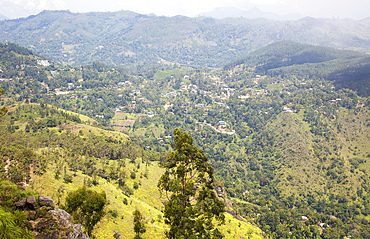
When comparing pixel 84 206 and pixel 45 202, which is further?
pixel 84 206

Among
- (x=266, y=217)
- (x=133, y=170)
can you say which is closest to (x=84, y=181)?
(x=133, y=170)

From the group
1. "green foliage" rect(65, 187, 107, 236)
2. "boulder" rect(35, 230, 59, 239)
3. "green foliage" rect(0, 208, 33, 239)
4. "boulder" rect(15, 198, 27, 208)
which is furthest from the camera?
"green foliage" rect(65, 187, 107, 236)

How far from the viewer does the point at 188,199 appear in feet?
65.1

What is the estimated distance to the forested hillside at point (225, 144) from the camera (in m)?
53.0

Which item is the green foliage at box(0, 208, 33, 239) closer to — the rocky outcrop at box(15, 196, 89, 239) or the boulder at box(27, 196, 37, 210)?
the rocky outcrop at box(15, 196, 89, 239)

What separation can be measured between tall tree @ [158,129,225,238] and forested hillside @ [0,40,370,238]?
747 inches

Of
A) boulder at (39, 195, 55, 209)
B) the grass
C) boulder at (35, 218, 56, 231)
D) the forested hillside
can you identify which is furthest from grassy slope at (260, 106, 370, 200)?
boulder at (35, 218, 56, 231)

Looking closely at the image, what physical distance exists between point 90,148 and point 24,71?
14406 cm

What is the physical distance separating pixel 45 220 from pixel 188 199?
37.4ft

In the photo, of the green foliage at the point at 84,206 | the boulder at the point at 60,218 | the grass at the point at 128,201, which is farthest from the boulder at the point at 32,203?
the grass at the point at 128,201

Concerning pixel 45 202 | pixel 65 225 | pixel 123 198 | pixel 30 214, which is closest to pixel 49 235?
pixel 65 225

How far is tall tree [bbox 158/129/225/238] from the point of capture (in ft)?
62.0

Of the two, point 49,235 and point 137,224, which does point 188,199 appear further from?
point 137,224

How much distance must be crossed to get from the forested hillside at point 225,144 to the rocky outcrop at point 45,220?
51.7 ft
